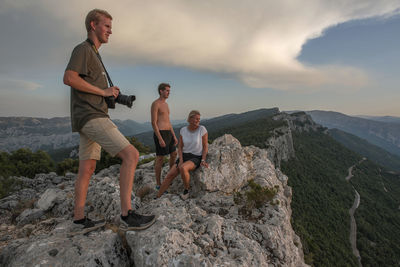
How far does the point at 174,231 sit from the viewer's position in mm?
2959

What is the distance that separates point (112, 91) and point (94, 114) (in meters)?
0.49

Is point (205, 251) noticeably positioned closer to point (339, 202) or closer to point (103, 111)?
point (103, 111)

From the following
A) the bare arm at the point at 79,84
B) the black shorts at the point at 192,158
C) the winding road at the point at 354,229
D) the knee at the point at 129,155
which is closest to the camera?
the bare arm at the point at 79,84

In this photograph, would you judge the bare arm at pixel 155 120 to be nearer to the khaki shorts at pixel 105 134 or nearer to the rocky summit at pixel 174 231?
the rocky summit at pixel 174 231

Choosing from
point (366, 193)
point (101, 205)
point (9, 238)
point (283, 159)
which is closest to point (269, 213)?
point (101, 205)

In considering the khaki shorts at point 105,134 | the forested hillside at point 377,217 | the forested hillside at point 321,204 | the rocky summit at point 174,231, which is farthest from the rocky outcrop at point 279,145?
the khaki shorts at point 105,134

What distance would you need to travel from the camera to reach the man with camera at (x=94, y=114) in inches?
106

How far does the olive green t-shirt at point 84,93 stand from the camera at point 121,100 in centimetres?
12

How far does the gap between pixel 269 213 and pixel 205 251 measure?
2.43 metres

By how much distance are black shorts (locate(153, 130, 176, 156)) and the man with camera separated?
2.52 meters

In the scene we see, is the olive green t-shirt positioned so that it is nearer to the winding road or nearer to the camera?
the camera

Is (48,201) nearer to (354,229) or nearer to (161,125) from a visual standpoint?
(161,125)

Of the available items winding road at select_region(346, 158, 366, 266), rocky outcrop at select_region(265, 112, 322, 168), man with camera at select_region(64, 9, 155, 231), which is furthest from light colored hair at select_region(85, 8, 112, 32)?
winding road at select_region(346, 158, 366, 266)

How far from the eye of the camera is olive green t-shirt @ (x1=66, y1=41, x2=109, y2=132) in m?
2.64
